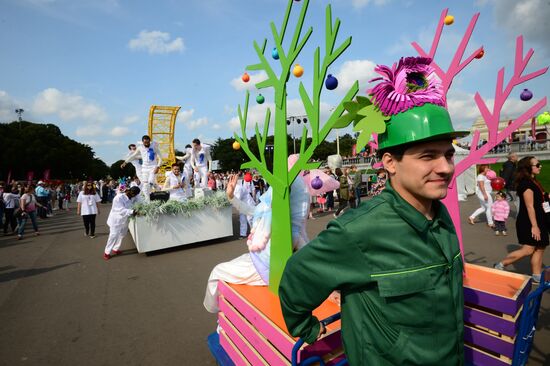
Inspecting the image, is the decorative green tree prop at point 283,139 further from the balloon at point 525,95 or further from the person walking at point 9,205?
the person walking at point 9,205

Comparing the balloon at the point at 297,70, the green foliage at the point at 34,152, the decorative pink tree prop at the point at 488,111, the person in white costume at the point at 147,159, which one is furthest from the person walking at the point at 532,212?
the green foliage at the point at 34,152

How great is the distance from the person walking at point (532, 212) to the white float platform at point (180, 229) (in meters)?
6.52

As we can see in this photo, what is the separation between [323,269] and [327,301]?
1499 mm

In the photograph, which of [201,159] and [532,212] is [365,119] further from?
[201,159]

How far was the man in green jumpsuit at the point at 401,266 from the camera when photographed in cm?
Result: 113

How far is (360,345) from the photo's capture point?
120 cm

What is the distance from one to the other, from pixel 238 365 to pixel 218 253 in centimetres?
479

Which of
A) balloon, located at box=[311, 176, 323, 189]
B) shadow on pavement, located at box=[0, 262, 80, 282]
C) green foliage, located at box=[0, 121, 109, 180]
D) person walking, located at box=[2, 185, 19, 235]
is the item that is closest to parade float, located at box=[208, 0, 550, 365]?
balloon, located at box=[311, 176, 323, 189]

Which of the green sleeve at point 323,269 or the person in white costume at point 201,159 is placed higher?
the person in white costume at point 201,159

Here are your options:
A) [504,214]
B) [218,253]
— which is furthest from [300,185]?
[504,214]

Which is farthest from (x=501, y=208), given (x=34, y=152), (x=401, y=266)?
(x=34, y=152)

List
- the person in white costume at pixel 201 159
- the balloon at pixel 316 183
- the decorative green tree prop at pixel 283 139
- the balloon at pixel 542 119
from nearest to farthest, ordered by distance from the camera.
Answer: the decorative green tree prop at pixel 283 139, the balloon at pixel 316 183, the balloon at pixel 542 119, the person in white costume at pixel 201 159

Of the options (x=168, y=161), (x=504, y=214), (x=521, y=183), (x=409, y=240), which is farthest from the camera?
(x=168, y=161)

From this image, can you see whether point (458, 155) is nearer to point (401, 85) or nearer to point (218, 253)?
point (218, 253)
